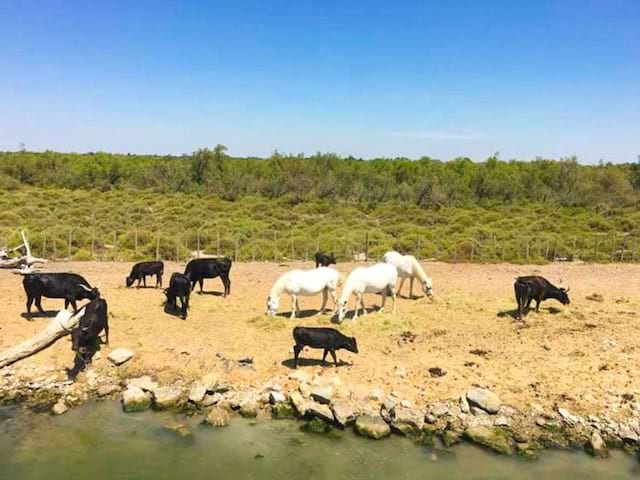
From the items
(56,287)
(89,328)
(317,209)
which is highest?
(317,209)

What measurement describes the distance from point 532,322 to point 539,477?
7.14 m

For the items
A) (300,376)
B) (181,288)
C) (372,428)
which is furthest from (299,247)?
(372,428)

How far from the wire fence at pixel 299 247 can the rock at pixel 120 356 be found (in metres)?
14.0

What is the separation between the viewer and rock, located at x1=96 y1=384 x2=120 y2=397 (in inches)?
463

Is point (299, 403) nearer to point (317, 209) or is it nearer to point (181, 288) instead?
point (181, 288)

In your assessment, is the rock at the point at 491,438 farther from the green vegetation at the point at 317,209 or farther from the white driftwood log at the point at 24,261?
the green vegetation at the point at 317,209

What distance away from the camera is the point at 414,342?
1427 centimetres

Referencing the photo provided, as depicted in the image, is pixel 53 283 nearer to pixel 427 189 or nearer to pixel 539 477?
pixel 539 477

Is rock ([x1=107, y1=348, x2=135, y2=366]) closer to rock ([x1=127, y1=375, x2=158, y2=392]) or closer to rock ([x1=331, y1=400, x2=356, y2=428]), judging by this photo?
rock ([x1=127, y1=375, x2=158, y2=392])

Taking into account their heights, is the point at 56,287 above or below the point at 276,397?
above

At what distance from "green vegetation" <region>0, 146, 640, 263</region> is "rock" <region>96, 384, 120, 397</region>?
1523 cm

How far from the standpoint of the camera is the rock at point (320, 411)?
10.8 metres

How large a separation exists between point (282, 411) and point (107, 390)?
377 cm

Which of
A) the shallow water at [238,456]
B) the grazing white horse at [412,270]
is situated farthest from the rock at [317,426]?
the grazing white horse at [412,270]
